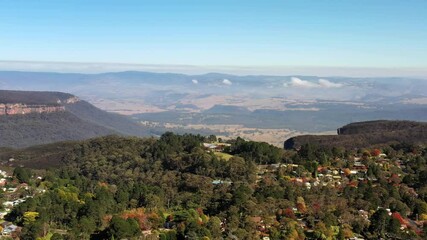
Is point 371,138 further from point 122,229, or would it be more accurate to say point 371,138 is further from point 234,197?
point 122,229

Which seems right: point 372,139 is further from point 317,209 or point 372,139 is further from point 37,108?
point 37,108

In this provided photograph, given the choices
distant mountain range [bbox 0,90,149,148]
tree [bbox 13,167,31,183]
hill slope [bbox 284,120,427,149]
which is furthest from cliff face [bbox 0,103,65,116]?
tree [bbox 13,167,31,183]

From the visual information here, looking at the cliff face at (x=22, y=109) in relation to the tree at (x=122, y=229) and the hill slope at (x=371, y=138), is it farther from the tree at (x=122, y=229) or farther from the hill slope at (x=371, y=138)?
the tree at (x=122, y=229)

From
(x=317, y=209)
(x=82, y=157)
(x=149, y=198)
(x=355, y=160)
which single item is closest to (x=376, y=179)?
(x=355, y=160)

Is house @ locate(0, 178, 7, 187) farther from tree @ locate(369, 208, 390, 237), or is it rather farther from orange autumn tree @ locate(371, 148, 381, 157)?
orange autumn tree @ locate(371, 148, 381, 157)

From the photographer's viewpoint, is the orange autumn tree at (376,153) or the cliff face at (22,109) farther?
Answer: the cliff face at (22,109)

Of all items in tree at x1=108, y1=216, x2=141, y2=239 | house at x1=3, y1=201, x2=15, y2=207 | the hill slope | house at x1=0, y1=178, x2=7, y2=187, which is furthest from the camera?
the hill slope

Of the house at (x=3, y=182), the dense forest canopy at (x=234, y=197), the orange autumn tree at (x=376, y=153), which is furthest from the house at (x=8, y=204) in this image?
the orange autumn tree at (x=376, y=153)

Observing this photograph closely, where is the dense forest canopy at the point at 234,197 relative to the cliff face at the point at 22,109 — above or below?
above

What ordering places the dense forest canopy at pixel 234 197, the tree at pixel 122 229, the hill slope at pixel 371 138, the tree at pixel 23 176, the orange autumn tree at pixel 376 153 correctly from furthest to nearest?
the hill slope at pixel 371 138, the orange autumn tree at pixel 376 153, the tree at pixel 23 176, the dense forest canopy at pixel 234 197, the tree at pixel 122 229
